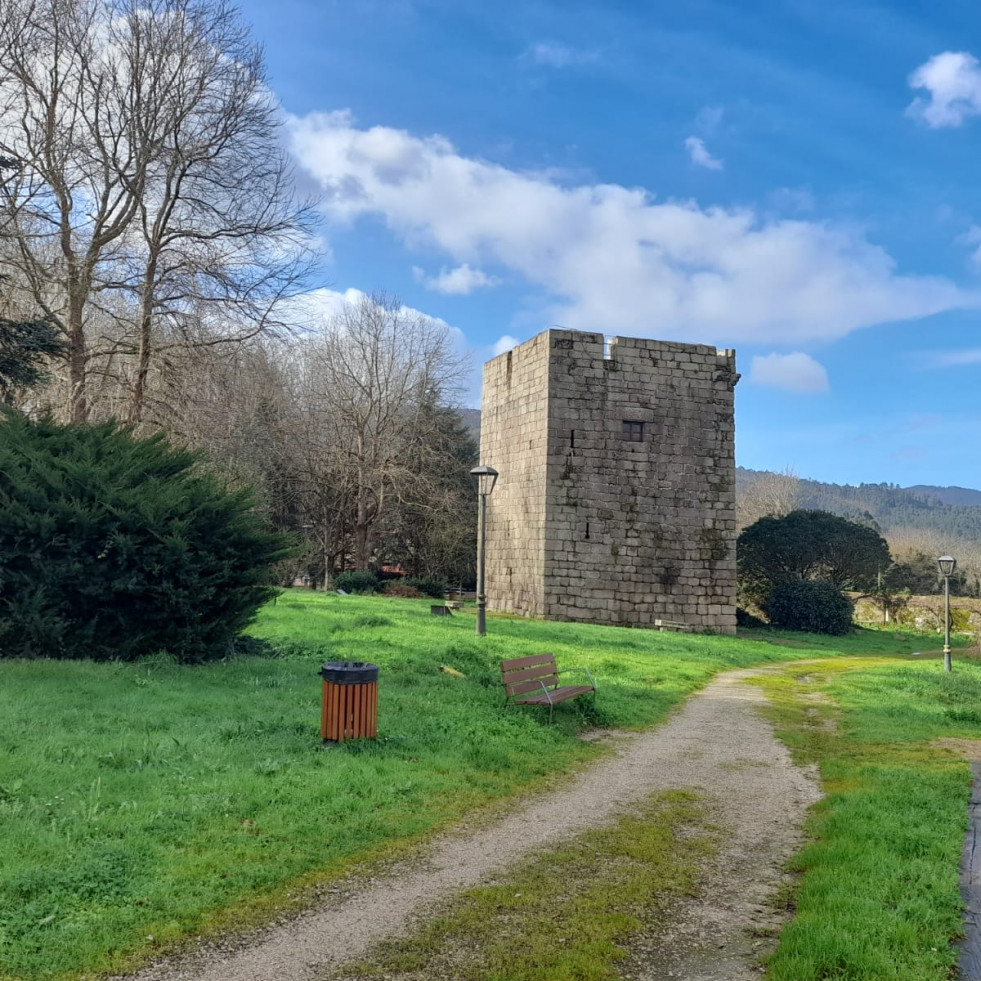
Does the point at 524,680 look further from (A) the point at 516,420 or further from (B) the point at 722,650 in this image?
(A) the point at 516,420

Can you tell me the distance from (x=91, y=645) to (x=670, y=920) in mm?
8208

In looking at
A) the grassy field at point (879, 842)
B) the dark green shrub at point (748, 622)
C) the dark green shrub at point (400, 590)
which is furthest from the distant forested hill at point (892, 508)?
the grassy field at point (879, 842)

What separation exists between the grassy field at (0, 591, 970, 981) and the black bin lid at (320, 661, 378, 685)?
20.6 inches

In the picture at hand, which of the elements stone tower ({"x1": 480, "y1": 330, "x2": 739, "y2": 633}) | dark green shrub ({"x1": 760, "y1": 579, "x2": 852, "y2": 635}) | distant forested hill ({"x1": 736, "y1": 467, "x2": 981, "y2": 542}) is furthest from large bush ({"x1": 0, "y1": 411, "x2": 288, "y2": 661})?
distant forested hill ({"x1": 736, "y1": 467, "x2": 981, "y2": 542})

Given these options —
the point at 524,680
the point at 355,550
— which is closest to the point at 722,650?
the point at 524,680

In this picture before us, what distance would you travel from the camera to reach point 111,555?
Result: 9945 mm

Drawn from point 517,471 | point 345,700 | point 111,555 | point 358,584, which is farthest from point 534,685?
point 358,584

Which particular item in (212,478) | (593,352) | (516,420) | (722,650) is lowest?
(722,650)

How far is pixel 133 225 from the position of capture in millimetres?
18875

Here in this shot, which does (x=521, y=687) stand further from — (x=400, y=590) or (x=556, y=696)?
(x=400, y=590)

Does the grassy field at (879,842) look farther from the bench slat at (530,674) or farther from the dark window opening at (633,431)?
the dark window opening at (633,431)

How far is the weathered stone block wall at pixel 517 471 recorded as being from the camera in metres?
22.6

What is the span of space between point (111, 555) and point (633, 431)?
618 inches

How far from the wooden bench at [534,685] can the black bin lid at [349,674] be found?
2284mm
